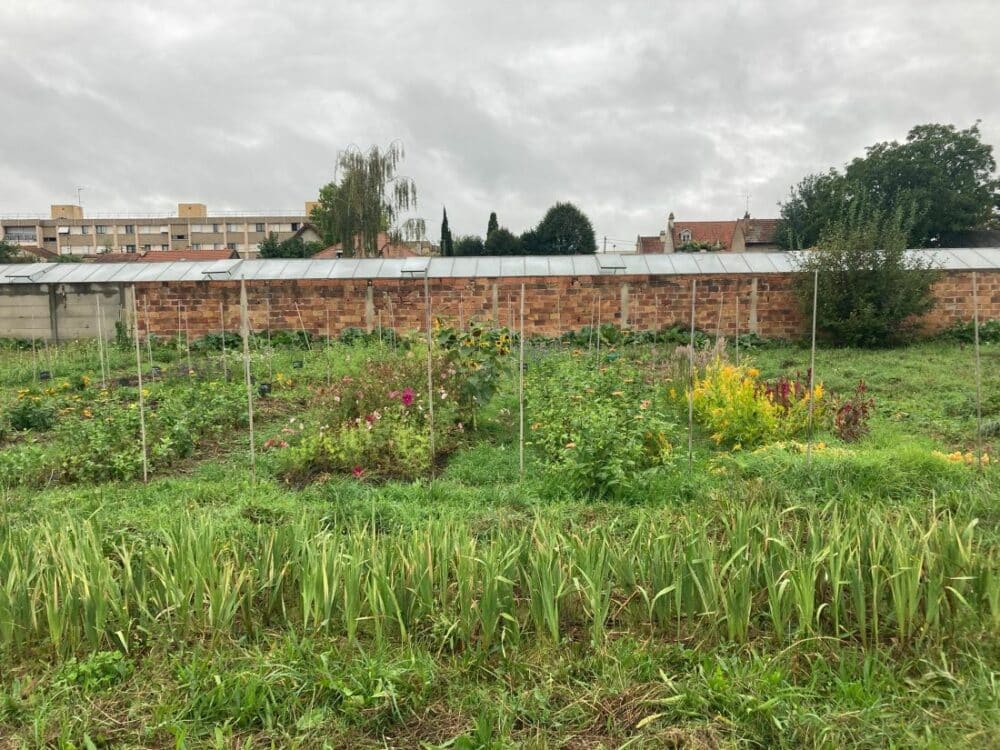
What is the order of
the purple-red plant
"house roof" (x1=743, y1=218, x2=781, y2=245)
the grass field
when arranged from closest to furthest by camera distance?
the grass field, the purple-red plant, "house roof" (x1=743, y1=218, x2=781, y2=245)

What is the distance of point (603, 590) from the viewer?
270 cm

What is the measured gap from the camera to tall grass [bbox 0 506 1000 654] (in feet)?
8.21

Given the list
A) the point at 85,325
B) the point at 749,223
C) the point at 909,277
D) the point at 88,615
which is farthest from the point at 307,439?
the point at 749,223

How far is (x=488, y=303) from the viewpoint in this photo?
14242 mm

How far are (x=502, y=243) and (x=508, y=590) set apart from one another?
37513 millimetres

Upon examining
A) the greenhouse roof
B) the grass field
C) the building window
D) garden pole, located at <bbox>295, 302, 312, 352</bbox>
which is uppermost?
the building window

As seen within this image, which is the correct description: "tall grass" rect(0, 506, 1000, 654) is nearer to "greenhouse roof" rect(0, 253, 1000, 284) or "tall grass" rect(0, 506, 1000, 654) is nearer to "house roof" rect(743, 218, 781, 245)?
"greenhouse roof" rect(0, 253, 1000, 284)

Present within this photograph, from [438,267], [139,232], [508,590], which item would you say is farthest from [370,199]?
[139,232]

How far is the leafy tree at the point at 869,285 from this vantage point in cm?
1189

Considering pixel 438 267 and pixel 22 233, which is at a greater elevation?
pixel 22 233

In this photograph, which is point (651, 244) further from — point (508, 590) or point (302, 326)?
point (508, 590)

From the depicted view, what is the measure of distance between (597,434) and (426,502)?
1220 mm

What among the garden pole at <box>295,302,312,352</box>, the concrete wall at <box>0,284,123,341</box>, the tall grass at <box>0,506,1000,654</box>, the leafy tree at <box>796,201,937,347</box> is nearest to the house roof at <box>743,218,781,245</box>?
the leafy tree at <box>796,201,937,347</box>

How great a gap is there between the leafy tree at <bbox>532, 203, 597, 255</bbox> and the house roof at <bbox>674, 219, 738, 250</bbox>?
10857 millimetres
